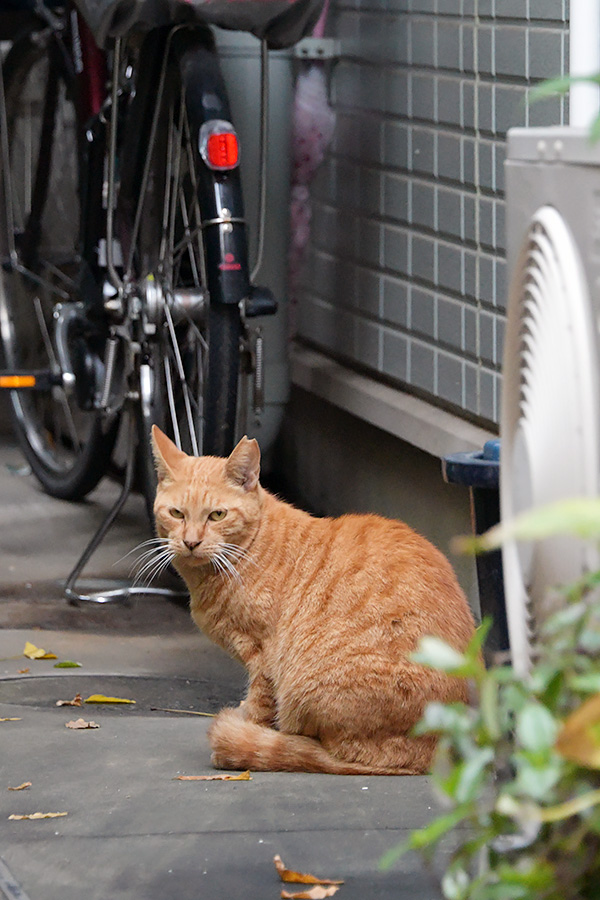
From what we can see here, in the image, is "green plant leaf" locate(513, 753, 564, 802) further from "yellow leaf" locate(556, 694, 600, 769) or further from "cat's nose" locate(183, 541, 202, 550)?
"cat's nose" locate(183, 541, 202, 550)

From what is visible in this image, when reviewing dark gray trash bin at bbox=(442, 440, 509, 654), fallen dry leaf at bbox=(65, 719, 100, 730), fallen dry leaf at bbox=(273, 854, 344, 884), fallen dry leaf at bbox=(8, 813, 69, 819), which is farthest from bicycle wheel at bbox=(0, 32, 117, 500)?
fallen dry leaf at bbox=(273, 854, 344, 884)

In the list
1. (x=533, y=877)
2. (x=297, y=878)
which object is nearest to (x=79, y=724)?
(x=297, y=878)

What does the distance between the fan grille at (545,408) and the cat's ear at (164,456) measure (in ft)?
5.08

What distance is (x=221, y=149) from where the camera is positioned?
332 cm

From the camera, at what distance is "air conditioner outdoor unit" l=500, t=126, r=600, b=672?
1108mm

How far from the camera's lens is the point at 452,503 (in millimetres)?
3527

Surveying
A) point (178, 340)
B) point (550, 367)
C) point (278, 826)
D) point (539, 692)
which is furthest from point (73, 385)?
point (539, 692)

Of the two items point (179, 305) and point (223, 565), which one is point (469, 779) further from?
point (179, 305)

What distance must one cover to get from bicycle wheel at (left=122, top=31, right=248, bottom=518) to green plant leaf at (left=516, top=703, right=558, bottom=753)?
265 centimetres

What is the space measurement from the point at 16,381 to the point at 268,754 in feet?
7.54

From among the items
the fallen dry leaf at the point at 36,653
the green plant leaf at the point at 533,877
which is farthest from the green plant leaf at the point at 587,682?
the fallen dry leaf at the point at 36,653

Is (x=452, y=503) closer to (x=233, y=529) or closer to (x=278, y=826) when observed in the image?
(x=233, y=529)

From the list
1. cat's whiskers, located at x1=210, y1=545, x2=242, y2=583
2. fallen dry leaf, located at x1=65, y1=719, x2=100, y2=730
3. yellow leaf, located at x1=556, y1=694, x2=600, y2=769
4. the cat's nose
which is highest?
yellow leaf, located at x1=556, y1=694, x2=600, y2=769

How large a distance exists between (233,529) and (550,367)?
1.59 m
